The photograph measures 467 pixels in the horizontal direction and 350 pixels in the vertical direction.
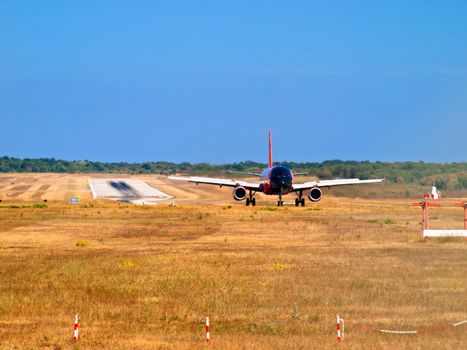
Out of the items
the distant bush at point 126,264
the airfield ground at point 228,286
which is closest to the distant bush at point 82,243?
the airfield ground at point 228,286

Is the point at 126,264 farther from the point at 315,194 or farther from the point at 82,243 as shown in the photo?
the point at 315,194

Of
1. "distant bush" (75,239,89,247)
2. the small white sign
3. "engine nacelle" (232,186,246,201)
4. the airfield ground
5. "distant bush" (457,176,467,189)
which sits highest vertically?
"distant bush" (457,176,467,189)

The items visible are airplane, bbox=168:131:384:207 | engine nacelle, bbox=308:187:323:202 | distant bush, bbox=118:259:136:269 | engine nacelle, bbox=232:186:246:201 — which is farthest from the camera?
engine nacelle, bbox=308:187:323:202

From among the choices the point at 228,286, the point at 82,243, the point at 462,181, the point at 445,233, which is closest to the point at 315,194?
the point at 445,233

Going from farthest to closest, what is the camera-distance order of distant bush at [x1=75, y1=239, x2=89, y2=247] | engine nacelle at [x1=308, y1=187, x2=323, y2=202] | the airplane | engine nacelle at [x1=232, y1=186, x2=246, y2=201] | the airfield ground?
1. engine nacelle at [x1=308, y1=187, x2=323, y2=202]
2. engine nacelle at [x1=232, y1=186, x2=246, y2=201]
3. the airplane
4. distant bush at [x1=75, y1=239, x2=89, y2=247]
5. the airfield ground

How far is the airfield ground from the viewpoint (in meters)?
20.5

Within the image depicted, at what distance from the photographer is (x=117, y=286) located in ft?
94.1

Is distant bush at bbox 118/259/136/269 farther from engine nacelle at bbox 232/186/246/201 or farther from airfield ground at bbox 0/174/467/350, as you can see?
engine nacelle at bbox 232/186/246/201

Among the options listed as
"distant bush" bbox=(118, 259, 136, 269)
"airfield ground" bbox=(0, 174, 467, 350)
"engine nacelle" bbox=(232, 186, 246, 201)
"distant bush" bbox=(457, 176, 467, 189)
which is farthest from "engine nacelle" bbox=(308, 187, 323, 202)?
"distant bush" bbox=(118, 259, 136, 269)

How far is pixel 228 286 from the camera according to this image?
2861 cm

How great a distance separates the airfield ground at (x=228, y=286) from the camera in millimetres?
20453

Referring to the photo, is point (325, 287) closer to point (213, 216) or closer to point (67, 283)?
point (67, 283)

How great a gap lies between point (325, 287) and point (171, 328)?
25.4 ft

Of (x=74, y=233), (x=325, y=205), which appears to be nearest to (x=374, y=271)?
(x=74, y=233)
